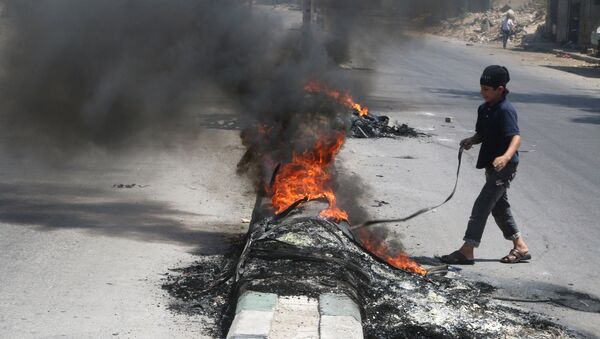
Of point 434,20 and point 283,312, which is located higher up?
point 434,20

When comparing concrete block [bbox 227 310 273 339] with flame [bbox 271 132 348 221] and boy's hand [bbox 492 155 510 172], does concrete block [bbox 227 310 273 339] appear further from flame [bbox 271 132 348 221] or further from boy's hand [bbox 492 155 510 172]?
boy's hand [bbox 492 155 510 172]

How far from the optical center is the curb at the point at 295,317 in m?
4.39

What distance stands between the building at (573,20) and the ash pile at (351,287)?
30.6 metres

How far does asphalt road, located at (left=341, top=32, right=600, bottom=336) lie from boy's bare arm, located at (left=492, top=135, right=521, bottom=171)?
30.5 inches

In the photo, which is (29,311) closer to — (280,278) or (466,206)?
(280,278)

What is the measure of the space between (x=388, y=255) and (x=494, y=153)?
1176 millimetres

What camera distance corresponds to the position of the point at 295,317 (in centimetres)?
462

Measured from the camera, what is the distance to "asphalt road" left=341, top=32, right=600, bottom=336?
643 cm

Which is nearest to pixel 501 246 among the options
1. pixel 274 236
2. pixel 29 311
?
pixel 274 236

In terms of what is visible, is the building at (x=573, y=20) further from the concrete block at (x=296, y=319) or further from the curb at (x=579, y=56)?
the concrete block at (x=296, y=319)

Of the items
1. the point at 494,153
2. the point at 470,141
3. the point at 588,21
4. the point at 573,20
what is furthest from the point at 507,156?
the point at 573,20

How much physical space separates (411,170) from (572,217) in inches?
107

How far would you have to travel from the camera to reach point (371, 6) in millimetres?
9336

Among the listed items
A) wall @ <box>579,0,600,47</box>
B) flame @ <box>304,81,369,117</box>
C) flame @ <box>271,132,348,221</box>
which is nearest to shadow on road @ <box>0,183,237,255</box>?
flame @ <box>271,132,348,221</box>
